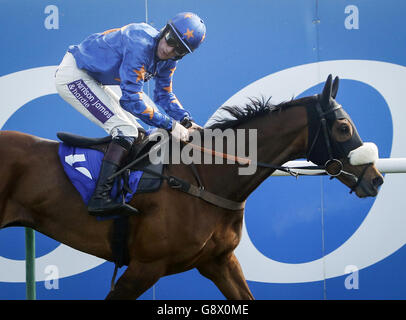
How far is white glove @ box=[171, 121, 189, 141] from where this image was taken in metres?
3.17

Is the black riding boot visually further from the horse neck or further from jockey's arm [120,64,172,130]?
the horse neck

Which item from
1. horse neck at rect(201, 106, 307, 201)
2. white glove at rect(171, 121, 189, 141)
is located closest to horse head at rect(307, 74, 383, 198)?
horse neck at rect(201, 106, 307, 201)

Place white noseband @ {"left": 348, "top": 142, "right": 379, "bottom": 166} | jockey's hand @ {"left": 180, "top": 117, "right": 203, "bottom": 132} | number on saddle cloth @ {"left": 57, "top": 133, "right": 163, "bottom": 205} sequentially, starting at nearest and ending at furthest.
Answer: white noseband @ {"left": 348, "top": 142, "right": 379, "bottom": 166}
number on saddle cloth @ {"left": 57, "top": 133, "right": 163, "bottom": 205}
jockey's hand @ {"left": 180, "top": 117, "right": 203, "bottom": 132}

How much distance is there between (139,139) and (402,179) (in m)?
2.13

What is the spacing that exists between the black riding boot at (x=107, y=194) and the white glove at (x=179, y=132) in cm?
32

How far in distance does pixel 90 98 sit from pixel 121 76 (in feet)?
1.05

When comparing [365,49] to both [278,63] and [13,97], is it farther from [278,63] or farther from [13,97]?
[13,97]

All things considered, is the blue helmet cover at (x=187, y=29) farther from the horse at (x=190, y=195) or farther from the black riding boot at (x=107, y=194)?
the black riding boot at (x=107, y=194)

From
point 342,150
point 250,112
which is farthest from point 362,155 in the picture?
point 250,112

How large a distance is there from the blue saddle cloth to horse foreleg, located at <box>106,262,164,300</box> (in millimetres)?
395

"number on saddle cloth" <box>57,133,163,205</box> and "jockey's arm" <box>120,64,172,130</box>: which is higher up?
"jockey's arm" <box>120,64,172,130</box>

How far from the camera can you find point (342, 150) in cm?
310

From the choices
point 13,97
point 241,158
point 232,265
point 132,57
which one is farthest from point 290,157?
point 13,97

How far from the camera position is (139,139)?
10.9ft
